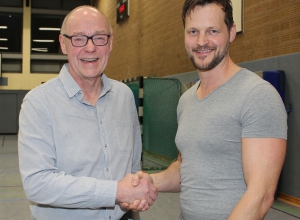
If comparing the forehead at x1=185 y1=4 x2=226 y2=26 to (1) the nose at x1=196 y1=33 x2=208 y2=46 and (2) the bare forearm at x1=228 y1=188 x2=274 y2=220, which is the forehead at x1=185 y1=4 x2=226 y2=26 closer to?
(1) the nose at x1=196 y1=33 x2=208 y2=46

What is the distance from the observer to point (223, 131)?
4.95 ft

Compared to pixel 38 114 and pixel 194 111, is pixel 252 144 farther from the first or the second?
pixel 38 114

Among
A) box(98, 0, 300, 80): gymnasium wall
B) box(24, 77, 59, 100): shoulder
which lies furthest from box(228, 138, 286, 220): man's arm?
box(98, 0, 300, 80): gymnasium wall

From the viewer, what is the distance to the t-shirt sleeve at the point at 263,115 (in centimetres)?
137

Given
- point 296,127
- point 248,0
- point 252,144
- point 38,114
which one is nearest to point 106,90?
point 38,114

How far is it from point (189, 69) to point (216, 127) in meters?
5.04

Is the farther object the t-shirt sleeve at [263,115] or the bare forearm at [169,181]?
the bare forearm at [169,181]

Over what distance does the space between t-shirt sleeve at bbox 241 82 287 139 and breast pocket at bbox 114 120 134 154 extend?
0.64 m

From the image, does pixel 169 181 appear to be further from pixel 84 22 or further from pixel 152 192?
pixel 84 22

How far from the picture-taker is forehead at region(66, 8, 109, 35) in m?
1.77

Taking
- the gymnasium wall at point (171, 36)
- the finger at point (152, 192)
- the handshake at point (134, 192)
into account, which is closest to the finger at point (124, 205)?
the handshake at point (134, 192)

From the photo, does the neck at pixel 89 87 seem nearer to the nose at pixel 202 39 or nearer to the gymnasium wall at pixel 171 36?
the nose at pixel 202 39

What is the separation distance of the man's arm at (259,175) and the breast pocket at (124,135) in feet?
2.15

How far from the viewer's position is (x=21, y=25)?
544 inches
